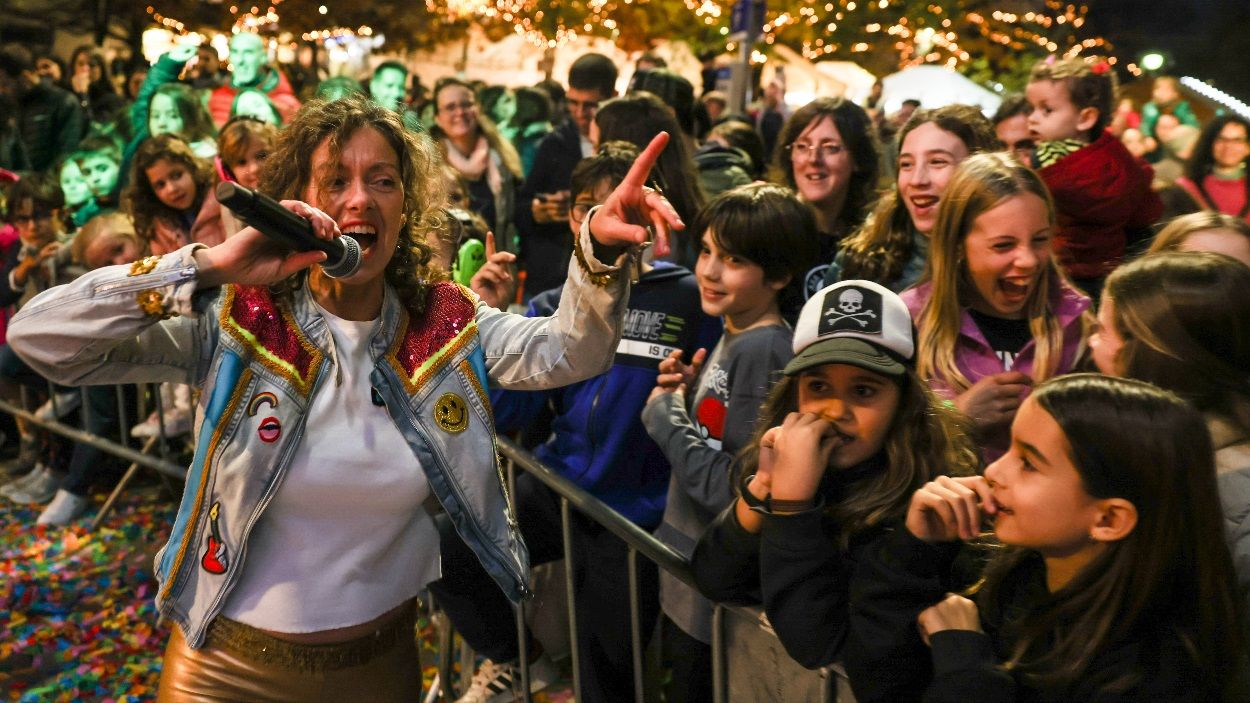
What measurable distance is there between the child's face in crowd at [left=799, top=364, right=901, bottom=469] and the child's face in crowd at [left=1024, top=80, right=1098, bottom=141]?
10.2 ft

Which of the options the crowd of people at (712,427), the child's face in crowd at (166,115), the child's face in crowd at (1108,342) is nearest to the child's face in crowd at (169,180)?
the child's face in crowd at (166,115)

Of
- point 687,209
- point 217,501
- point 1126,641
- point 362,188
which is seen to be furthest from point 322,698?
point 687,209

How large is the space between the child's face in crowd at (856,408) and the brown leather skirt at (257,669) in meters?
1.17

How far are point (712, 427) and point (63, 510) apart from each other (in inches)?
191

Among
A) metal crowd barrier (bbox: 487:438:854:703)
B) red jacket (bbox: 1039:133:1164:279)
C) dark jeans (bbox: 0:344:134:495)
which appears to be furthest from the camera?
dark jeans (bbox: 0:344:134:495)

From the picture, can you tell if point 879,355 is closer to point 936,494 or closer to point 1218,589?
point 936,494

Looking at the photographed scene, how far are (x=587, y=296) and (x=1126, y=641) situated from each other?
120cm

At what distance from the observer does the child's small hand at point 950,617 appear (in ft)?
6.48

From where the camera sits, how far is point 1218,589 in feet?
6.07

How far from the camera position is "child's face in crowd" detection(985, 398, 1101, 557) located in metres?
1.92

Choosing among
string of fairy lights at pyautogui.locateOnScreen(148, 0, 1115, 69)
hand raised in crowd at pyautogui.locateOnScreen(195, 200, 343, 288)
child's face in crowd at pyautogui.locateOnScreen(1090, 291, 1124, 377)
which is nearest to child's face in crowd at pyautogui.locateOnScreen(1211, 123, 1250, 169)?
child's face in crowd at pyautogui.locateOnScreen(1090, 291, 1124, 377)

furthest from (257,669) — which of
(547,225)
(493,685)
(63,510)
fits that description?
(63,510)

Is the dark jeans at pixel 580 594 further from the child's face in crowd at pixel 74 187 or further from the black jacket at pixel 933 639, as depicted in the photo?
the child's face in crowd at pixel 74 187

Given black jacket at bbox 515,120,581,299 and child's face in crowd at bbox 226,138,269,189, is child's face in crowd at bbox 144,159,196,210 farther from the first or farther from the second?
black jacket at bbox 515,120,581,299
